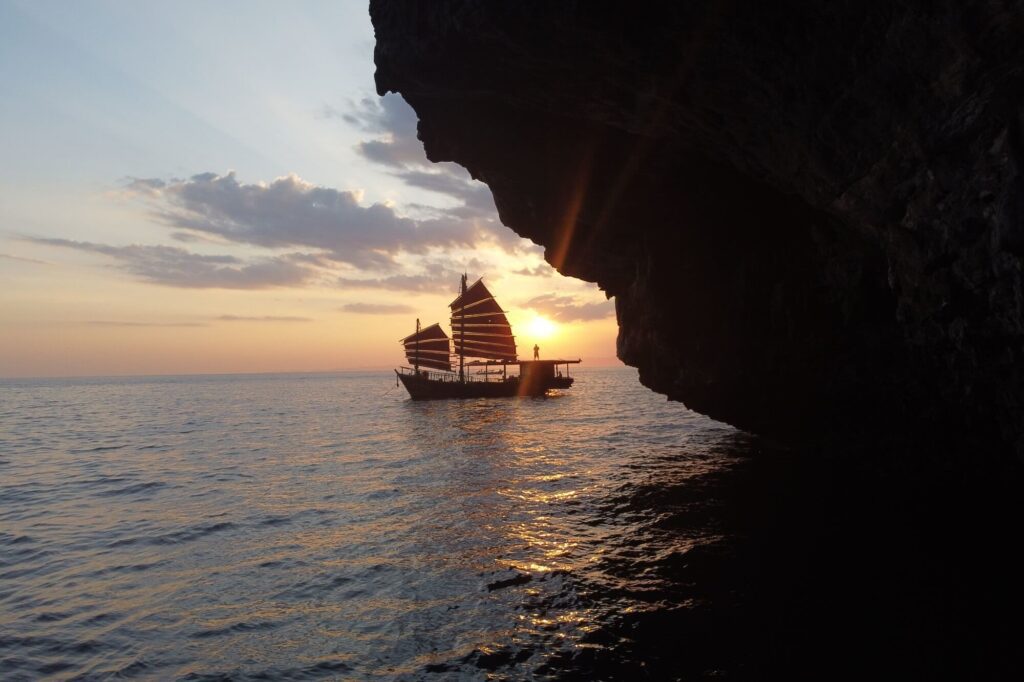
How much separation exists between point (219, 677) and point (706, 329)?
54.2 feet

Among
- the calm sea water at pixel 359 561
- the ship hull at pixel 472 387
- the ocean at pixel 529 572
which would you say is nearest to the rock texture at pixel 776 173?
the ocean at pixel 529 572

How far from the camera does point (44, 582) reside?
11.5 meters

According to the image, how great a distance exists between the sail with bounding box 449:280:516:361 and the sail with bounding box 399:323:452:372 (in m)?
2.10

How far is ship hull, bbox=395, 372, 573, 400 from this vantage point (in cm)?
6706

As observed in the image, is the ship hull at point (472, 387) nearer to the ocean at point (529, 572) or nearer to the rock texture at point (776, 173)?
the ocean at point (529, 572)

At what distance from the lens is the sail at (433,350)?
72.2 m

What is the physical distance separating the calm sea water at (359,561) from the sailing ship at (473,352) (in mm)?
41926

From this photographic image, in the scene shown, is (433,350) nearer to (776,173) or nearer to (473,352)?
(473,352)

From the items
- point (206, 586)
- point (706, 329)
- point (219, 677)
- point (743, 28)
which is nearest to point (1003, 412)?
point (743, 28)

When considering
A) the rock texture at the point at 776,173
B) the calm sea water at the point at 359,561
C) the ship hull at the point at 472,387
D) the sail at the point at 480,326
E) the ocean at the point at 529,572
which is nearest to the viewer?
the ocean at the point at 529,572

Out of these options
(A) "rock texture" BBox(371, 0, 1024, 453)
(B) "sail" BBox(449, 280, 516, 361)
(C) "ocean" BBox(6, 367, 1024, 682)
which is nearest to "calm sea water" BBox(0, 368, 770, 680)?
(C) "ocean" BBox(6, 367, 1024, 682)

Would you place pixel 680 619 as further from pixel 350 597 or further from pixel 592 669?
pixel 350 597

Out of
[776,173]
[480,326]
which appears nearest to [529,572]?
[776,173]

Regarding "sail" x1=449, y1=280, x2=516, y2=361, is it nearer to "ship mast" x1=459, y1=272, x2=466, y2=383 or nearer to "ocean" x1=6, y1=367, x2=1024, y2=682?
"ship mast" x1=459, y1=272, x2=466, y2=383
